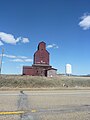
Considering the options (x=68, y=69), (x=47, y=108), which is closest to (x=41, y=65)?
(x=68, y=69)

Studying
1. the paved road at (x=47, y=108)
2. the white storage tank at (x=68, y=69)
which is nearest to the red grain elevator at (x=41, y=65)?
the white storage tank at (x=68, y=69)

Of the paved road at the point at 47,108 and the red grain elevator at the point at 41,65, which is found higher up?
the red grain elevator at the point at 41,65

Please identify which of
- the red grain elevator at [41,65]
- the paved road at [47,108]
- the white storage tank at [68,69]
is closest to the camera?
the paved road at [47,108]

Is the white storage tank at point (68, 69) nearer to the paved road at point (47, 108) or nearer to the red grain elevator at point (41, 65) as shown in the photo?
the red grain elevator at point (41, 65)

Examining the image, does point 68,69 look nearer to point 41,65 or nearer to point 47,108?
point 41,65

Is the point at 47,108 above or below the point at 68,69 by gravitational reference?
below

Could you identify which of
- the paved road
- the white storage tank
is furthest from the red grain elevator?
the paved road

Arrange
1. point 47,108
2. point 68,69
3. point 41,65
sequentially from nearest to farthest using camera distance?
point 47,108 → point 41,65 → point 68,69

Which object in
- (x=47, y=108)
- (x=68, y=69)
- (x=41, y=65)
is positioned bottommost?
(x=47, y=108)

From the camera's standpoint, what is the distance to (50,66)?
58.4m

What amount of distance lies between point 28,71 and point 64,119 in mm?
49706

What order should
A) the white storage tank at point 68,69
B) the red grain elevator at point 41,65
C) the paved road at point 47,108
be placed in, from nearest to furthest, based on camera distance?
the paved road at point 47,108, the red grain elevator at point 41,65, the white storage tank at point 68,69

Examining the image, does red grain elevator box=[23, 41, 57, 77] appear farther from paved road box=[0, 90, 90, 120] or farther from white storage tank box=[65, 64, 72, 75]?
paved road box=[0, 90, 90, 120]

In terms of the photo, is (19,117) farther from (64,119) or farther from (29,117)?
(64,119)
